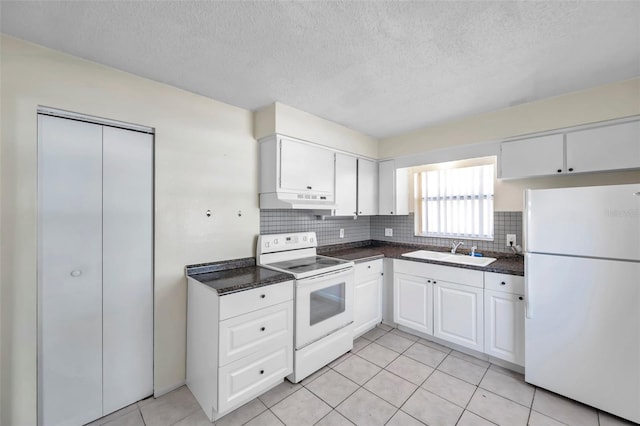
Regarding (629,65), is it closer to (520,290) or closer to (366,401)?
(520,290)

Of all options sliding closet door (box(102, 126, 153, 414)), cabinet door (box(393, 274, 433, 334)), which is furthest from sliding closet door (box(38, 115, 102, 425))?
cabinet door (box(393, 274, 433, 334))

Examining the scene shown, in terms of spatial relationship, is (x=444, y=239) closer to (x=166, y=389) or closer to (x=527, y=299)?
(x=527, y=299)

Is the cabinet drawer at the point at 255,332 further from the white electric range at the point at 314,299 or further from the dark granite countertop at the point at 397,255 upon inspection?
the dark granite countertop at the point at 397,255

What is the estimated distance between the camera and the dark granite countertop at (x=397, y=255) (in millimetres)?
2262

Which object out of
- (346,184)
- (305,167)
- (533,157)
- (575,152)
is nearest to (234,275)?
(305,167)

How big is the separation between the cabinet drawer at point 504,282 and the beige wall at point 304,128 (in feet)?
6.25

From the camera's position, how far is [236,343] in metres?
1.76

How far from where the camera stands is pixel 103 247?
1773 mm

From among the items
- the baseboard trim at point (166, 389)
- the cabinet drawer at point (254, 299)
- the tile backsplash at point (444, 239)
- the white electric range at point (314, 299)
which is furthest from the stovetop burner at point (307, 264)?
the tile backsplash at point (444, 239)

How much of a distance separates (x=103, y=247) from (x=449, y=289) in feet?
9.57

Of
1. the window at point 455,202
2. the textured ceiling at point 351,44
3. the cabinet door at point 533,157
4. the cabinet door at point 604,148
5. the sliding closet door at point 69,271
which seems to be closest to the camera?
the textured ceiling at point 351,44

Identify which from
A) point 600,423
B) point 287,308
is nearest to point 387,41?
point 287,308

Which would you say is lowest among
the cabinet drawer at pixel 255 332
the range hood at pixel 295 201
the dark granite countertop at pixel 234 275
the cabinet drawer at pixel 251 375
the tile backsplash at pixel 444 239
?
the cabinet drawer at pixel 251 375

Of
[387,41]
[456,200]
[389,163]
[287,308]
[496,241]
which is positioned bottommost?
[287,308]
